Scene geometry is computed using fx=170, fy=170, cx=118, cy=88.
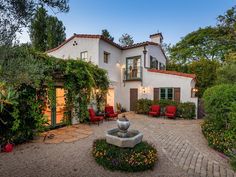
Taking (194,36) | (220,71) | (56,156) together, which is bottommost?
(56,156)

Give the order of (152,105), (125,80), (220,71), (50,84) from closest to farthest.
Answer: (50,84) → (220,71) → (152,105) → (125,80)

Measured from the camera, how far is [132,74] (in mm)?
17719

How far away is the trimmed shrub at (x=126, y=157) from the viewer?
205 inches

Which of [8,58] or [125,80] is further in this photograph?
[125,80]

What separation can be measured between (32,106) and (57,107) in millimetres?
3099

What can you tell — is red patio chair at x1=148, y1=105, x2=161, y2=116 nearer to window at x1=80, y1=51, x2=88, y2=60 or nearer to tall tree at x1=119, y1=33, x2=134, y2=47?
window at x1=80, y1=51, x2=88, y2=60

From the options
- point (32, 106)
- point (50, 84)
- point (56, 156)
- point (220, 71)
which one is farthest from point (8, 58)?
point (220, 71)

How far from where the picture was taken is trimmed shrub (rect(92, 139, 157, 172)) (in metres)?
5.20

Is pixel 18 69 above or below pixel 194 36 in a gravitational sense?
below

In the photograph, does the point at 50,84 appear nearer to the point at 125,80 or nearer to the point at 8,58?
the point at 8,58

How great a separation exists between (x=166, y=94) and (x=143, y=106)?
240 cm

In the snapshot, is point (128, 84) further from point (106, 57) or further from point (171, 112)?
point (171, 112)

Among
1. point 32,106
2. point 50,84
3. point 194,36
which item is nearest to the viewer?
point 32,106

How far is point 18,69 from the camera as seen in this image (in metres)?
2.62
